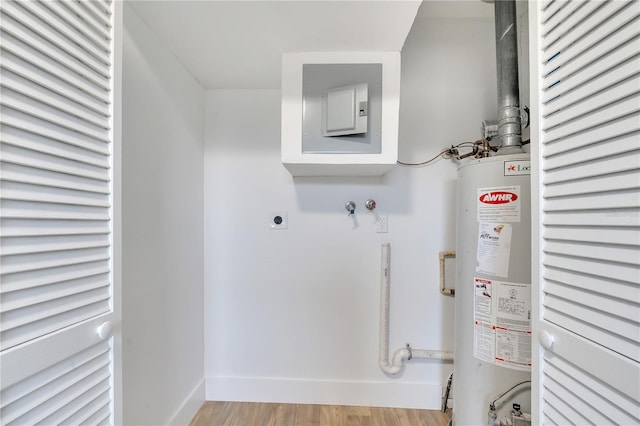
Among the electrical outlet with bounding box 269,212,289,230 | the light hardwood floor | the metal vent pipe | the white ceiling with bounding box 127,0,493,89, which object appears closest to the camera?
the white ceiling with bounding box 127,0,493,89

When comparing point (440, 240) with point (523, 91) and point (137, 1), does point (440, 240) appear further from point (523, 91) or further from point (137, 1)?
point (137, 1)

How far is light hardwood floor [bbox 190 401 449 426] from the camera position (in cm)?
169

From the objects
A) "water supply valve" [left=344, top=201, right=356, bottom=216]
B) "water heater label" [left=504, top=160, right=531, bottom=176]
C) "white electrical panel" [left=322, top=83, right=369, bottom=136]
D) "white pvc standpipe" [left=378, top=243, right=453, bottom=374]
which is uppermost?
"white electrical panel" [left=322, top=83, right=369, bottom=136]

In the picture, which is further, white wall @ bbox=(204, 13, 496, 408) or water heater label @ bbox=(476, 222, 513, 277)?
white wall @ bbox=(204, 13, 496, 408)

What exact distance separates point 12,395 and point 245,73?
1667 mm

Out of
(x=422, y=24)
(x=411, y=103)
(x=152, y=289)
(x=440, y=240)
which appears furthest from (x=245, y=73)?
(x=440, y=240)

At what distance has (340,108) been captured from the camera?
1.36m

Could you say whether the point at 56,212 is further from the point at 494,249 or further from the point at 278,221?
the point at 494,249

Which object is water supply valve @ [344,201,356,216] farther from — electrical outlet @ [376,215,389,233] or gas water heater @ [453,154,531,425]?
gas water heater @ [453,154,531,425]

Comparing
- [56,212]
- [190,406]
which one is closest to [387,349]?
[190,406]

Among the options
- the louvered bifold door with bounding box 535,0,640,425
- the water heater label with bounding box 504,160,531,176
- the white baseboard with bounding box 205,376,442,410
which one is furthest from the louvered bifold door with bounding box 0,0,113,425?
the water heater label with bounding box 504,160,531,176

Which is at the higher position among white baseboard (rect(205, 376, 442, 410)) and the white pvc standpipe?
the white pvc standpipe

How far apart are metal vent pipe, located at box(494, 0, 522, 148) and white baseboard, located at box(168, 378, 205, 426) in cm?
219

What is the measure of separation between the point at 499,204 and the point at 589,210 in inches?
24.1
